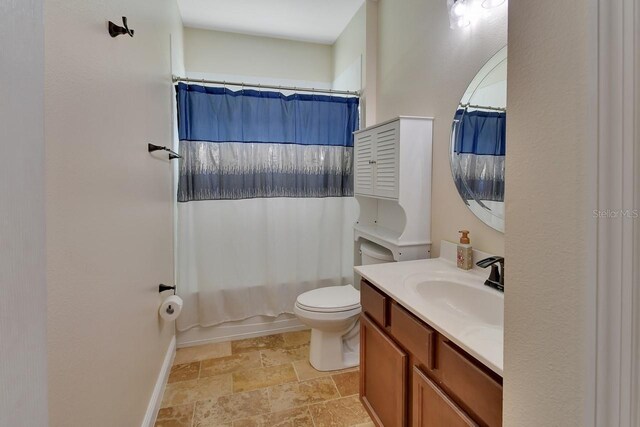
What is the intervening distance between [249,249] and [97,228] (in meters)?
1.62

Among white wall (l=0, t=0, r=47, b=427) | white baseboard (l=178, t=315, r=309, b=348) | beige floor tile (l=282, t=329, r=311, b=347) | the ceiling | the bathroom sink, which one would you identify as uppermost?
the ceiling

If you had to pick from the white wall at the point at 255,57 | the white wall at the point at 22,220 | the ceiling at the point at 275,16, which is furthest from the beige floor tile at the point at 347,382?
the ceiling at the point at 275,16

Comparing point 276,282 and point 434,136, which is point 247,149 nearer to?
point 276,282

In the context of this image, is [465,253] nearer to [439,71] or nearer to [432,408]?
[432,408]

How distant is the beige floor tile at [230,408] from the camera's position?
5.55 ft

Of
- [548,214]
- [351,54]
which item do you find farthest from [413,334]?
[351,54]

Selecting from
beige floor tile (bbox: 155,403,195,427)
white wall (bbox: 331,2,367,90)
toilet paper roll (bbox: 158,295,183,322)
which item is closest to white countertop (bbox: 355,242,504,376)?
toilet paper roll (bbox: 158,295,183,322)

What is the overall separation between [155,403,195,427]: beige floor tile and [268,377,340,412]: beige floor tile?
458 mm

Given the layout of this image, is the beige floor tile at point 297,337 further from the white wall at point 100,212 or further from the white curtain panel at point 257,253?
the white wall at point 100,212

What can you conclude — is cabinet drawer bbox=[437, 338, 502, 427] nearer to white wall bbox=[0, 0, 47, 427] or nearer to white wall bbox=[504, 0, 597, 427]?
white wall bbox=[504, 0, 597, 427]

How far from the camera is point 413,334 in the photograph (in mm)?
1126

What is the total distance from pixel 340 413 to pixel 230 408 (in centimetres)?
63

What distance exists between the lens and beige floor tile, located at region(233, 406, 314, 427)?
1657mm

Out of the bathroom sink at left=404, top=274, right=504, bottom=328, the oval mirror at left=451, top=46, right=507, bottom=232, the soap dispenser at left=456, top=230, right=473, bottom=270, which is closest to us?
the bathroom sink at left=404, top=274, right=504, bottom=328
